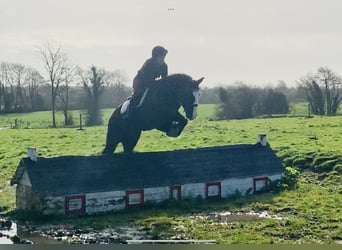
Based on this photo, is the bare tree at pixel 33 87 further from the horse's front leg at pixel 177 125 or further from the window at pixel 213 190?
the window at pixel 213 190

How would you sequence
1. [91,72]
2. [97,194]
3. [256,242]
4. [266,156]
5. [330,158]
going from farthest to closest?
[91,72], [330,158], [266,156], [97,194], [256,242]

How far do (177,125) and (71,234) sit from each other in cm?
530

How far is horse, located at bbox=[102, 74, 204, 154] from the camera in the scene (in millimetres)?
19625

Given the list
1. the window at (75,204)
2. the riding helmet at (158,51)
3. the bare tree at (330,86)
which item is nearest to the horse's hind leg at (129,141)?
the riding helmet at (158,51)

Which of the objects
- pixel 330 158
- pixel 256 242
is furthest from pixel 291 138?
pixel 256 242

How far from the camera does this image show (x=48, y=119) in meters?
35.7

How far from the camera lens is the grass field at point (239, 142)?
53.1 feet

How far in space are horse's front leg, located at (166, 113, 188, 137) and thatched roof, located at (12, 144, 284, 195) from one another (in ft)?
2.42

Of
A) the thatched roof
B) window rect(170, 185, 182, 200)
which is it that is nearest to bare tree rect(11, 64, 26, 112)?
the thatched roof

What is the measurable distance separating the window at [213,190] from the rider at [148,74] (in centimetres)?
317

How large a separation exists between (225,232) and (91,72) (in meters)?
19.6

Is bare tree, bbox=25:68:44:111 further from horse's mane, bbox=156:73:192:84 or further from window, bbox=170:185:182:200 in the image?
window, bbox=170:185:182:200

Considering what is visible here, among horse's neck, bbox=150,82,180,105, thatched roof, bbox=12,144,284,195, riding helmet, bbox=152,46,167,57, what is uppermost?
riding helmet, bbox=152,46,167,57

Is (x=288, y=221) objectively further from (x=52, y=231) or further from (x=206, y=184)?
(x=52, y=231)
